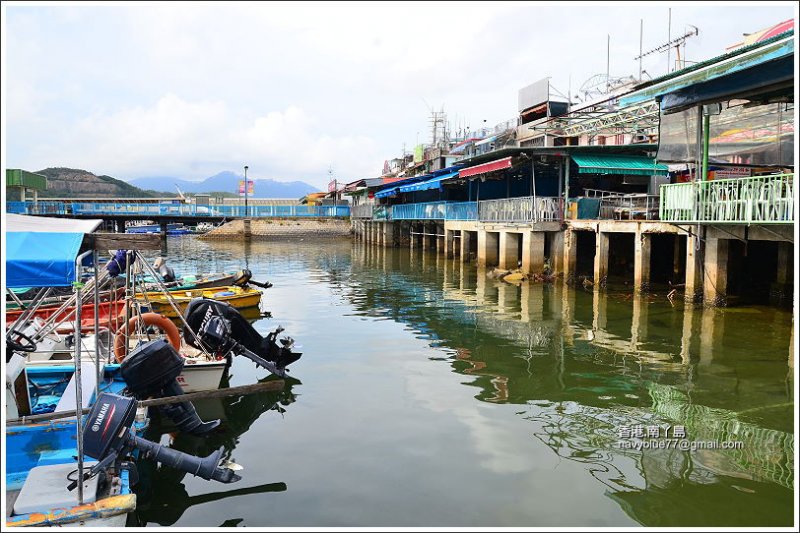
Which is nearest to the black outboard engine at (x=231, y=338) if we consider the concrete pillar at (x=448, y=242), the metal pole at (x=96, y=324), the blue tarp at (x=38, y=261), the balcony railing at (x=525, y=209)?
the metal pole at (x=96, y=324)

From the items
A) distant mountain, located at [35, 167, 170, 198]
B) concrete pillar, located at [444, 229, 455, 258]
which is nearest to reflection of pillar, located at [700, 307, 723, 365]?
concrete pillar, located at [444, 229, 455, 258]

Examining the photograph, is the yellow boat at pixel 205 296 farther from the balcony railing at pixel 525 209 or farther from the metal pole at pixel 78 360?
the balcony railing at pixel 525 209

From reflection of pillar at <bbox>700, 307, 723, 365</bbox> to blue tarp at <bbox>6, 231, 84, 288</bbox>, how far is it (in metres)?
10.3

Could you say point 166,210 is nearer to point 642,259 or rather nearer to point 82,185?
point 642,259

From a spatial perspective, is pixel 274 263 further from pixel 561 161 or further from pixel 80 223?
pixel 80 223

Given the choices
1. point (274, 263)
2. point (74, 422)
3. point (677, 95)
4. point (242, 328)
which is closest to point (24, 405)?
point (74, 422)

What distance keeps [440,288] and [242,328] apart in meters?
12.4

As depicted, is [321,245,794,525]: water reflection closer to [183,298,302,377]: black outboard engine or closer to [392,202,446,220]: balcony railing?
[183,298,302,377]: black outboard engine

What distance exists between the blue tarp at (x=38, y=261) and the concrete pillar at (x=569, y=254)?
17.9m

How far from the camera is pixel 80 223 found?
7383mm

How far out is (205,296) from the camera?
53.8 feet

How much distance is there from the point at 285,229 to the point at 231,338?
48556 mm

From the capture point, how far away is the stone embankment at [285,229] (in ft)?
184

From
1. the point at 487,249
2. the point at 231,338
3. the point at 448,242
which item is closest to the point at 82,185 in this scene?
the point at 448,242
